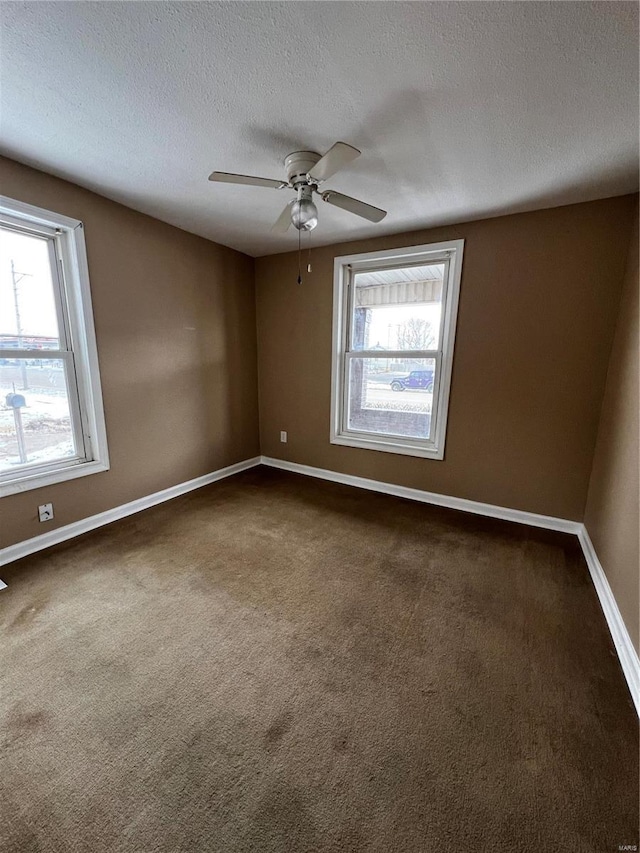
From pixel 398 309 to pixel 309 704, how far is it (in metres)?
3.01

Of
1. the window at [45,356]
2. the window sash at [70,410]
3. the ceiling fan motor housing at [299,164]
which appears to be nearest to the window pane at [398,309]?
the ceiling fan motor housing at [299,164]

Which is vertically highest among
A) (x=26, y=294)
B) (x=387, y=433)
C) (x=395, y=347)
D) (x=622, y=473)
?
(x=26, y=294)

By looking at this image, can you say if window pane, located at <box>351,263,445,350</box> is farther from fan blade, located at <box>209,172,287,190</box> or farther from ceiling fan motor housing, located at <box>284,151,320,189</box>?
fan blade, located at <box>209,172,287,190</box>

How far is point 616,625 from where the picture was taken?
1.71 meters

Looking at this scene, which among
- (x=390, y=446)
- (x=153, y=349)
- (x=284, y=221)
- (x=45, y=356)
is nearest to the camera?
(x=284, y=221)

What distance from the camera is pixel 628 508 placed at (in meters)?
1.79

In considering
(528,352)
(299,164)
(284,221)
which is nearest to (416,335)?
(528,352)

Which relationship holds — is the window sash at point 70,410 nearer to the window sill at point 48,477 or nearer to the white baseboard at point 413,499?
the window sill at point 48,477

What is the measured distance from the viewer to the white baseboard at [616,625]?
143 cm

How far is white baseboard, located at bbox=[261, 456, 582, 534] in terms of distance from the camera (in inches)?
108

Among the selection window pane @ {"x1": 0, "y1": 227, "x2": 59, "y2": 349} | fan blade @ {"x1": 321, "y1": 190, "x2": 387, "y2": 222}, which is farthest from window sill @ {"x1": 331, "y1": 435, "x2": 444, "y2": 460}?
window pane @ {"x1": 0, "y1": 227, "x2": 59, "y2": 349}

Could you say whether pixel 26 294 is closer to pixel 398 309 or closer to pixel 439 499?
pixel 398 309

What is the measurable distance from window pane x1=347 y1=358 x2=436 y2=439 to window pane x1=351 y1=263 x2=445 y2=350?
181 millimetres

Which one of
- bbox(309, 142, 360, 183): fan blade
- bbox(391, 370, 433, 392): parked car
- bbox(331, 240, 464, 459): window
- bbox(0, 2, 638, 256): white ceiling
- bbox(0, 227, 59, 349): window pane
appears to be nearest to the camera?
bbox(0, 2, 638, 256): white ceiling
